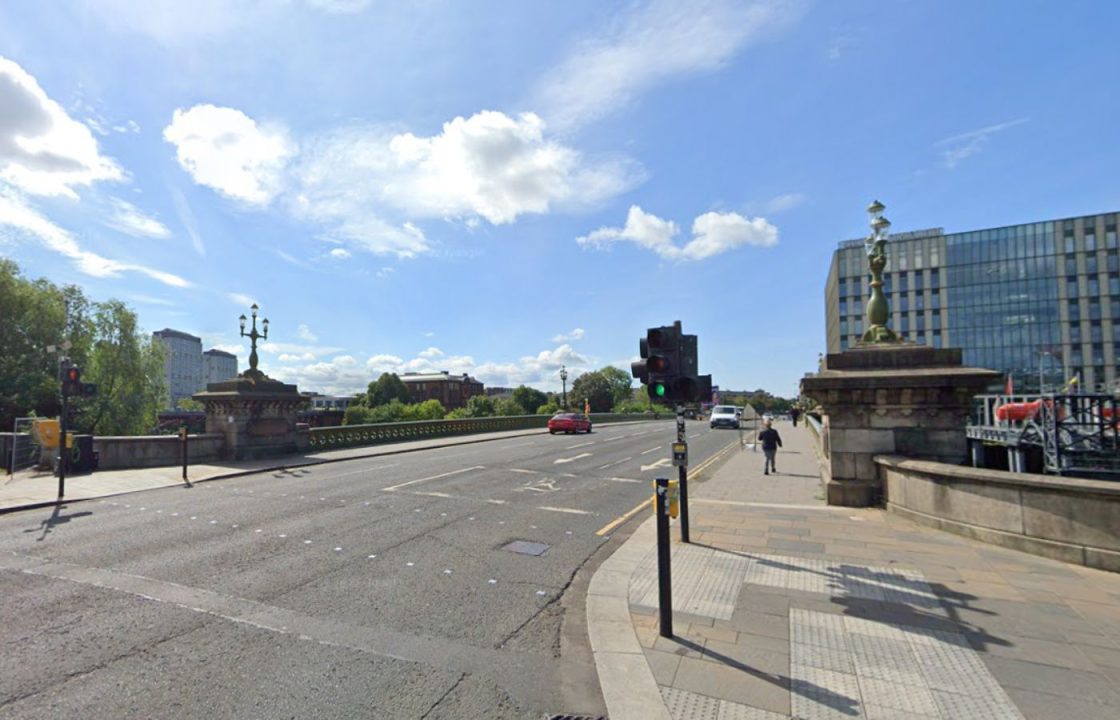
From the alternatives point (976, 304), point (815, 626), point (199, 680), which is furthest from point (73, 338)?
point (976, 304)

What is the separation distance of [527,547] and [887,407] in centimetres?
694

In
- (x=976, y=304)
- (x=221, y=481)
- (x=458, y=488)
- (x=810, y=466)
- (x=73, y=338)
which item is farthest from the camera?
(x=976, y=304)

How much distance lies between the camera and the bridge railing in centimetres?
2342

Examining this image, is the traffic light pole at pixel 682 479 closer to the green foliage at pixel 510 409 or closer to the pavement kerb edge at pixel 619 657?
the pavement kerb edge at pixel 619 657

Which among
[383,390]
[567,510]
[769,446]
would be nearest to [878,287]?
[769,446]

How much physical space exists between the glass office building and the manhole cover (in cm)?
7473

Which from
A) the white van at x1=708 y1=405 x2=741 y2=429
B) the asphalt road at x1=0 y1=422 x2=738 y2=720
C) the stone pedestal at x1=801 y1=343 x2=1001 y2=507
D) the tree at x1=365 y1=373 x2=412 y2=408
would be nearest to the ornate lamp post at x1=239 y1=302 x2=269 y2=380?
the asphalt road at x1=0 y1=422 x2=738 y2=720

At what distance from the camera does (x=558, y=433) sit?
1454 inches

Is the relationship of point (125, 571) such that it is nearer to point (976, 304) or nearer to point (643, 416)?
point (643, 416)

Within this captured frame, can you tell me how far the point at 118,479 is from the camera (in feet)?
47.2

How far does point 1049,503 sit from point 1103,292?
95.2 meters

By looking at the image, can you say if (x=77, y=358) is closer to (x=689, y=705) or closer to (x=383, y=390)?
(x=689, y=705)

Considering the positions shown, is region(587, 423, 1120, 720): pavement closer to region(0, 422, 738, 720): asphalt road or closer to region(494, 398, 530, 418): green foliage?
region(0, 422, 738, 720): asphalt road

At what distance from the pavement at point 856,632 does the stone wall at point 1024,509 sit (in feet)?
0.68
